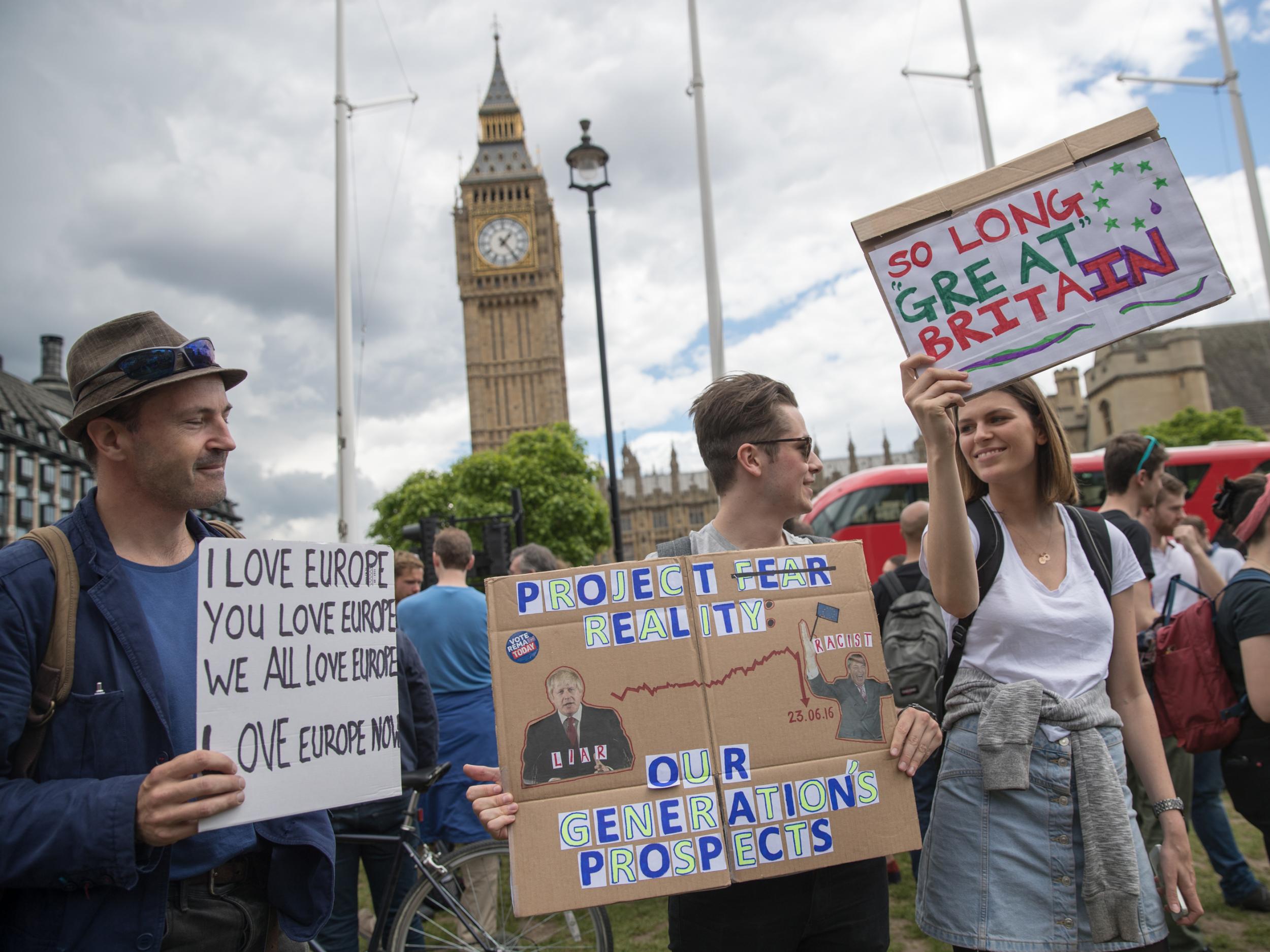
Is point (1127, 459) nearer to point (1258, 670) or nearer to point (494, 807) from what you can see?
point (1258, 670)

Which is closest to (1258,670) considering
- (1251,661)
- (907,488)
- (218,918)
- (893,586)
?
(1251,661)

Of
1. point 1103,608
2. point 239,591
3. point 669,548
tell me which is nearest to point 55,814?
point 239,591

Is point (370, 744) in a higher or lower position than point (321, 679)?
lower

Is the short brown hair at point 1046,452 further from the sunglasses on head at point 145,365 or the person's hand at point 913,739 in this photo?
the sunglasses on head at point 145,365

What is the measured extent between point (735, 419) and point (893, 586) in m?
3.23

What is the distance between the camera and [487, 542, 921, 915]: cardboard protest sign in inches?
72.2

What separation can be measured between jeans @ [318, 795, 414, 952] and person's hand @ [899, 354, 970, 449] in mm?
3182

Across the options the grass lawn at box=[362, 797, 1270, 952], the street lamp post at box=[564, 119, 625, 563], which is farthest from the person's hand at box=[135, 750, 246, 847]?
the street lamp post at box=[564, 119, 625, 563]

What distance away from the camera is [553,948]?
4117 millimetres

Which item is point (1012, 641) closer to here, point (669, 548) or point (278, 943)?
point (669, 548)

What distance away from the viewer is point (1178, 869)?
→ 2068mm

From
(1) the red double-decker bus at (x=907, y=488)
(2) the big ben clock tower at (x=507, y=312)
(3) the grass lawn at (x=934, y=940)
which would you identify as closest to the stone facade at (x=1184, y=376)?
(1) the red double-decker bus at (x=907, y=488)

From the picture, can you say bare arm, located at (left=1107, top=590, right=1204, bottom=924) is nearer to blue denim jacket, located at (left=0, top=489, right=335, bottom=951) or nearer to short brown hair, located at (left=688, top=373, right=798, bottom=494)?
short brown hair, located at (left=688, top=373, right=798, bottom=494)

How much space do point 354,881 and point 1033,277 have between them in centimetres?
406
